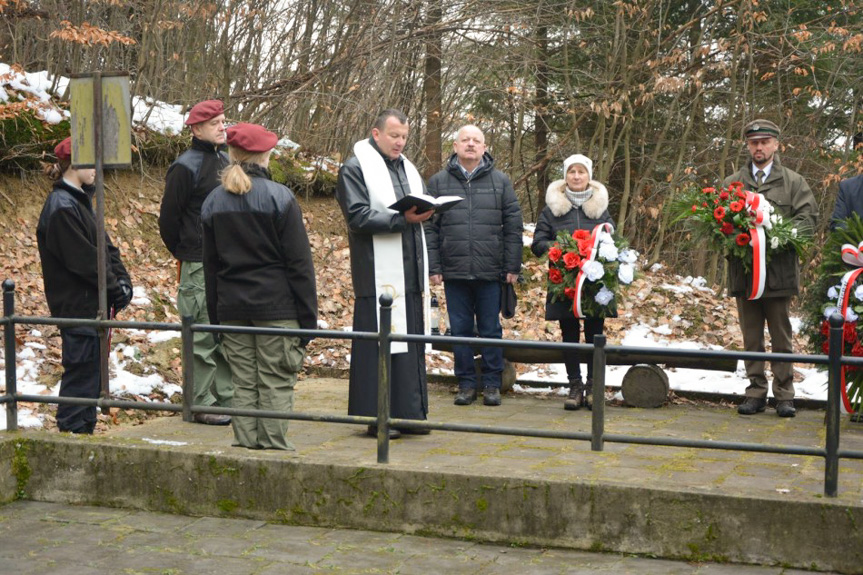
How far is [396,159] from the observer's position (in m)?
7.69

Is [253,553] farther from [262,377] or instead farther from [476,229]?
[476,229]

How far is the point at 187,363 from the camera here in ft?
21.7

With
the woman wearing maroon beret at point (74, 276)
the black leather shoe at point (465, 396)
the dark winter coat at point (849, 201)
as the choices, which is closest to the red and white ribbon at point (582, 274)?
the black leather shoe at point (465, 396)

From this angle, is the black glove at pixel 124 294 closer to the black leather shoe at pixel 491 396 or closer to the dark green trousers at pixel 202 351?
the dark green trousers at pixel 202 351

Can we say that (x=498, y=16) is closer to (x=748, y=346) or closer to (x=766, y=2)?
(x=766, y=2)

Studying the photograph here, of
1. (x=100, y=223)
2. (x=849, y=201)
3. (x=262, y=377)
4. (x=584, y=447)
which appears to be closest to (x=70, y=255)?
(x=100, y=223)

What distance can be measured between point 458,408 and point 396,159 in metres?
2.24

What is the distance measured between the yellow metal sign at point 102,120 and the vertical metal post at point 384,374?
2436mm

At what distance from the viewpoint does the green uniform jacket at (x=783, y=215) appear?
27.4 feet

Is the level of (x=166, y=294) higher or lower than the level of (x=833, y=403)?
higher

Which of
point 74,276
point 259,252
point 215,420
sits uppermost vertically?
point 259,252

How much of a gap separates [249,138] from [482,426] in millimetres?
2257

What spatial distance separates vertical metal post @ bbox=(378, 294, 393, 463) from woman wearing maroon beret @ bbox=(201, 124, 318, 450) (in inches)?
32.7

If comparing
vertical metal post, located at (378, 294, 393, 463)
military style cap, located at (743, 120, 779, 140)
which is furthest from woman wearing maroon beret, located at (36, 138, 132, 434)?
military style cap, located at (743, 120, 779, 140)
